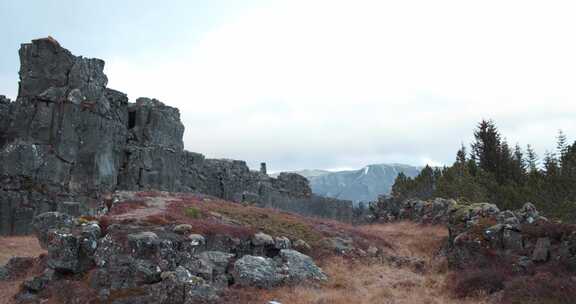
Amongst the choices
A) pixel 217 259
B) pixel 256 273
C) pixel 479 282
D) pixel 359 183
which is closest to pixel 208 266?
pixel 217 259

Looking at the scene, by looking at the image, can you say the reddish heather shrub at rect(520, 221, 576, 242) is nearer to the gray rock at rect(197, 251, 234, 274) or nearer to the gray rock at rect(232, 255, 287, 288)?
the gray rock at rect(232, 255, 287, 288)

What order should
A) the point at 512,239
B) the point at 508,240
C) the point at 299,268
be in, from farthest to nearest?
the point at 508,240 < the point at 512,239 < the point at 299,268

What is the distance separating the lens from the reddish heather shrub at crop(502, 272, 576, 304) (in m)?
12.4

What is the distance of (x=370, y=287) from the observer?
53.7 ft

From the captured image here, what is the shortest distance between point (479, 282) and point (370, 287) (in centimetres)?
352

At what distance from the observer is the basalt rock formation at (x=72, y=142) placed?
30.6 m

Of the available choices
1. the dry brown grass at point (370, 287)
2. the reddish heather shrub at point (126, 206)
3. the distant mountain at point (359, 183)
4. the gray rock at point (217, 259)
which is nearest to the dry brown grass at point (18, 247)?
the reddish heather shrub at point (126, 206)

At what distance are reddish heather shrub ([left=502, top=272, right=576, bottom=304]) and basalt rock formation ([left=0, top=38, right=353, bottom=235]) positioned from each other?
21.8 metres

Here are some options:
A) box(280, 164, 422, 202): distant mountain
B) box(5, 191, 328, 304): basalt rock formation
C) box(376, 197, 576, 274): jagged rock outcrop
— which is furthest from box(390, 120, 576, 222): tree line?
box(280, 164, 422, 202): distant mountain

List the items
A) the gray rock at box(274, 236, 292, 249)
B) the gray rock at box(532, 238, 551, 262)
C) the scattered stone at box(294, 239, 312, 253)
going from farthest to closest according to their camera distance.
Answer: the scattered stone at box(294, 239, 312, 253), the gray rock at box(274, 236, 292, 249), the gray rock at box(532, 238, 551, 262)

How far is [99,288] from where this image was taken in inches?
567

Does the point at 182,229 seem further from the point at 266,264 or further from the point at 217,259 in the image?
the point at 266,264

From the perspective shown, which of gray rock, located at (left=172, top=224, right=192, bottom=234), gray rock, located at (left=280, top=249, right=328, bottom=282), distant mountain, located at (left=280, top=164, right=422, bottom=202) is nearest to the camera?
gray rock, located at (left=280, top=249, right=328, bottom=282)

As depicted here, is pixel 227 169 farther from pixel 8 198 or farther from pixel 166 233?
pixel 166 233
